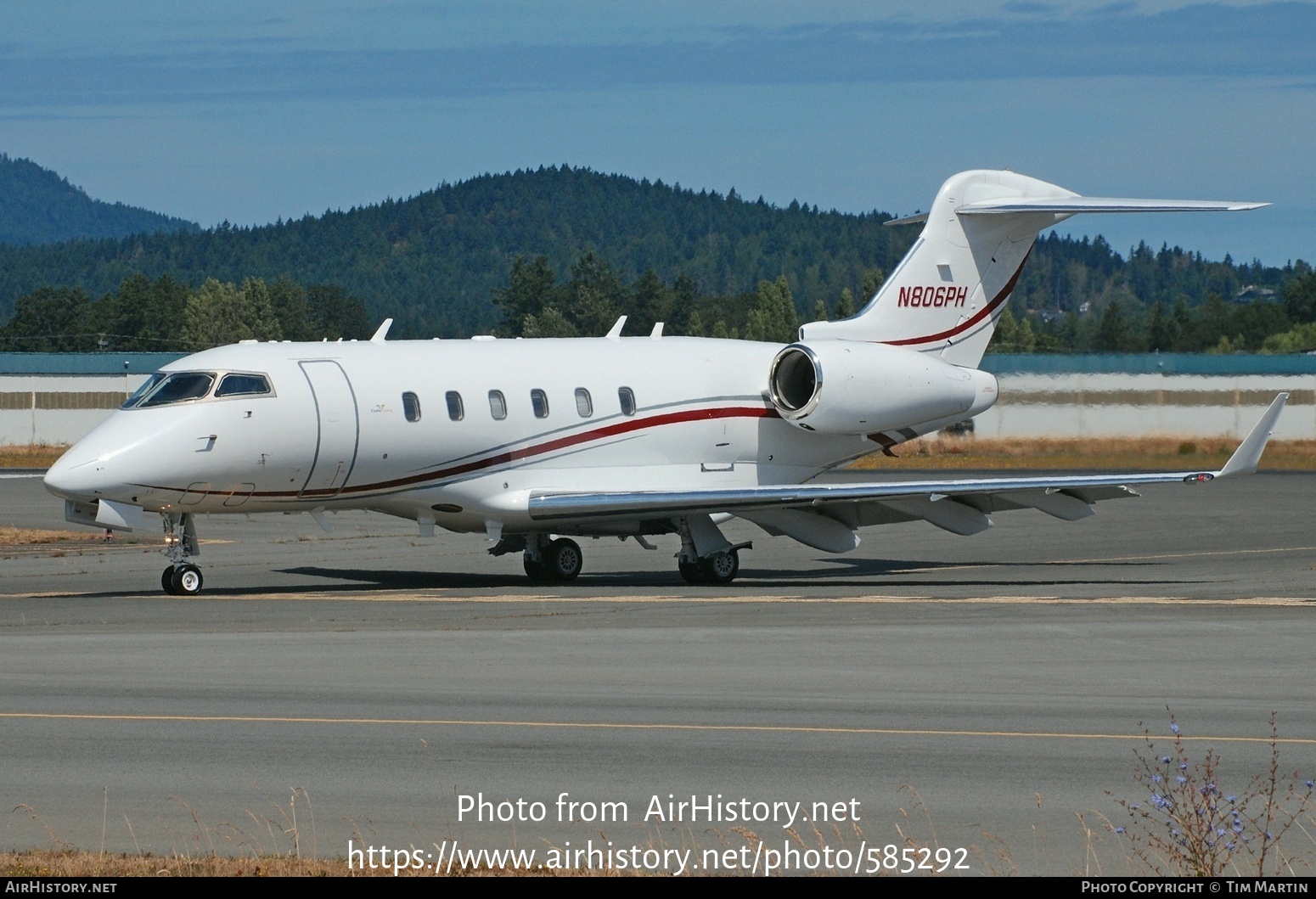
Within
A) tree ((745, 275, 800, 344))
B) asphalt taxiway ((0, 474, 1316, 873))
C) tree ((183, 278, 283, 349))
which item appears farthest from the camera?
tree ((745, 275, 800, 344))

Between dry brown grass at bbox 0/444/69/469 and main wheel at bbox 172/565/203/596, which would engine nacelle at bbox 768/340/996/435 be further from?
dry brown grass at bbox 0/444/69/469

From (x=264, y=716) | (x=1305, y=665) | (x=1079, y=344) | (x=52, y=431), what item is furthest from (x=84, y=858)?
(x=1079, y=344)

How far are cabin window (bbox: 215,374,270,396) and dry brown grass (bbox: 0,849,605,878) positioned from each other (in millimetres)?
14643

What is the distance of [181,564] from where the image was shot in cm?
2364

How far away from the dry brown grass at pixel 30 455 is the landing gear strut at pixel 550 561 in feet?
155

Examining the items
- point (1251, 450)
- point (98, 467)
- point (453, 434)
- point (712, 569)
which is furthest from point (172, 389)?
point (1251, 450)

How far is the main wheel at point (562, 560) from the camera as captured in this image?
87.8 feet

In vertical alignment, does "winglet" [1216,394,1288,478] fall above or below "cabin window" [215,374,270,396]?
below

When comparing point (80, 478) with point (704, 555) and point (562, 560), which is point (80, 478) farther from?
point (704, 555)

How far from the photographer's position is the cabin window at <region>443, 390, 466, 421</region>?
24.8 metres

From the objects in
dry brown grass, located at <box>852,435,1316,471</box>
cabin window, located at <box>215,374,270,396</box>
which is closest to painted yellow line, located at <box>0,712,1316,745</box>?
cabin window, located at <box>215,374,270,396</box>

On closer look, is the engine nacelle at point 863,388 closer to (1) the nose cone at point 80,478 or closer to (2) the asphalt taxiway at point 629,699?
(2) the asphalt taxiway at point 629,699

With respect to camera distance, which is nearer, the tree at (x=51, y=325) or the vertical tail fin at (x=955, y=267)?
the vertical tail fin at (x=955, y=267)

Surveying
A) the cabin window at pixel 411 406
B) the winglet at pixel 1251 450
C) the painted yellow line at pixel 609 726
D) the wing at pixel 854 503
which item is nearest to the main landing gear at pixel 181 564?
the cabin window at pixel 411 406
